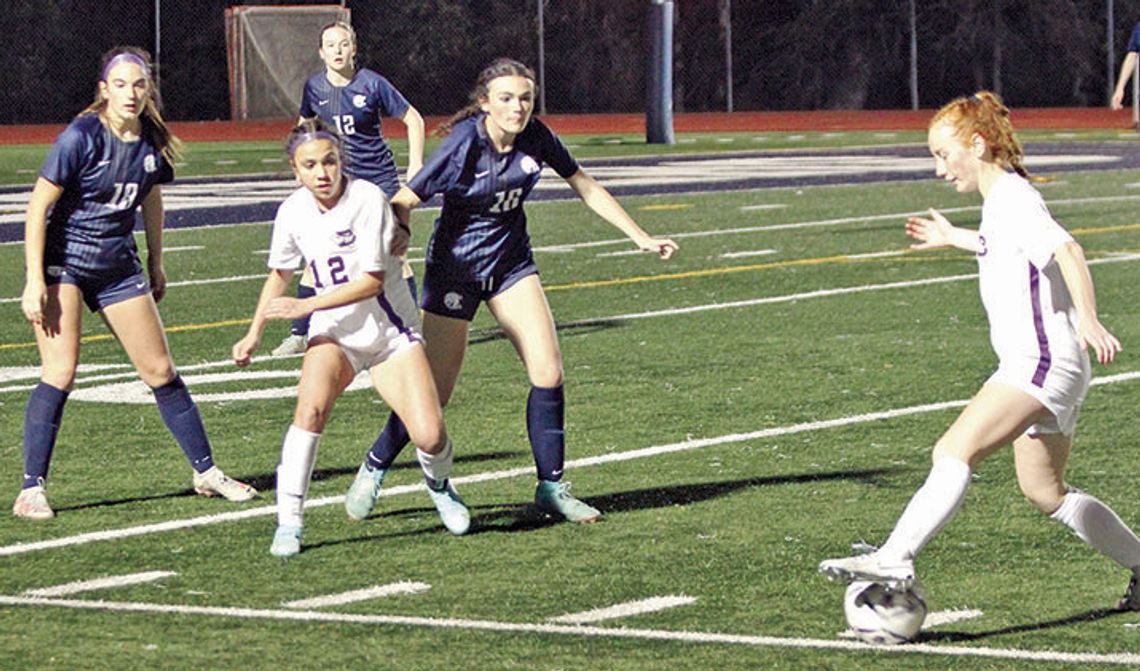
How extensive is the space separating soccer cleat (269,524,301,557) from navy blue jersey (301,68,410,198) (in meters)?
6.59

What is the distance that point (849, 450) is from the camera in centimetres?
1039

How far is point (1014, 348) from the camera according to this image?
273 inches

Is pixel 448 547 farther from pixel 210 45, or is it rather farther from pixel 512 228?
pixel 210 45

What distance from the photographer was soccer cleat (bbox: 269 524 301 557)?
8234mm

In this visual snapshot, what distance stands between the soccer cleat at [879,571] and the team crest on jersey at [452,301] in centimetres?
248

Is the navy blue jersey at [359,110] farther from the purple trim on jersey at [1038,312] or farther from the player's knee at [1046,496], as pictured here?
the purple trim on jersey at [1038,312]

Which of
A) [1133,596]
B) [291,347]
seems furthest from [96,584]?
[291,347]

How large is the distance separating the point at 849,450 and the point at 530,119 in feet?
7.53

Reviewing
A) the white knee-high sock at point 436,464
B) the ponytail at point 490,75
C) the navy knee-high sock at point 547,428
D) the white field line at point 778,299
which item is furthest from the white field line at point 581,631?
the white field line at point 778,299

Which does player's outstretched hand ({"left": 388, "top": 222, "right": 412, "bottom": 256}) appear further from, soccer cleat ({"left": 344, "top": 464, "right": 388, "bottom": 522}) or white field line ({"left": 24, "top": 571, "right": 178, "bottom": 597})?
white field line ({"left": 24, "top": 571, "right": 178, "bottom": 597})

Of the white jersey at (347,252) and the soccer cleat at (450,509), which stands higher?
the white jersey at (347,252)

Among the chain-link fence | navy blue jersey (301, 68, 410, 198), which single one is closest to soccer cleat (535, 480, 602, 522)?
navy blue jersey (301, 68, 410, 198)

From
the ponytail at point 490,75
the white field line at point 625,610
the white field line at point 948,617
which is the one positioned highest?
the ponytail at point 490,75

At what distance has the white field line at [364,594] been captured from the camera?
748 centimetres
